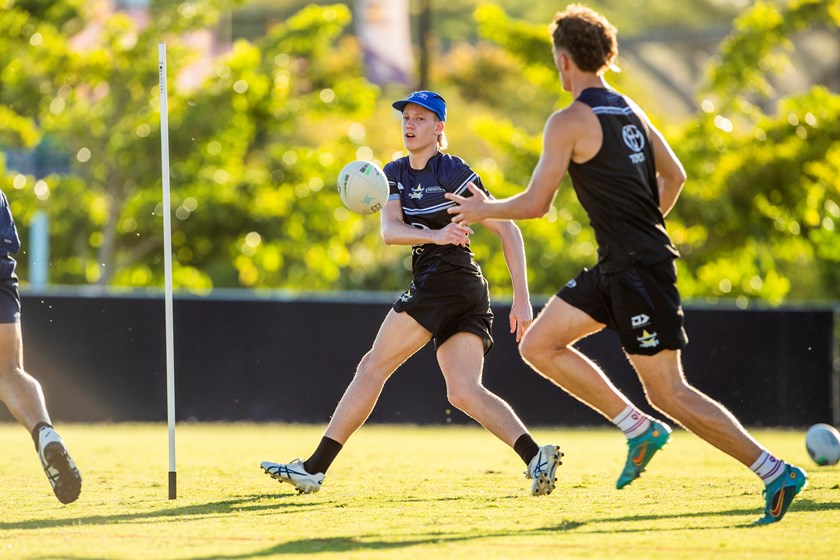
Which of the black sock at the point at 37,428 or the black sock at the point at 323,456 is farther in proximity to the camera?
the black sock at the point at 323,456

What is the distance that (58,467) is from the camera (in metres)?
7.20

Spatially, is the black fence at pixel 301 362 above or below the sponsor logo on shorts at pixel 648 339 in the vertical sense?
below

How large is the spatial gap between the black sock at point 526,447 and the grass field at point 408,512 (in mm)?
253

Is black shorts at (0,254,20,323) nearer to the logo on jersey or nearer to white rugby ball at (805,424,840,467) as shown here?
the logo on jersey

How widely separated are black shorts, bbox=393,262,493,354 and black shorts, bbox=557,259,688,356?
145cm

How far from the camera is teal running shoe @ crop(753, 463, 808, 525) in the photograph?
641cm

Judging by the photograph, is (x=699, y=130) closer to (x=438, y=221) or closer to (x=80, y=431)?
(x=80, y=431)

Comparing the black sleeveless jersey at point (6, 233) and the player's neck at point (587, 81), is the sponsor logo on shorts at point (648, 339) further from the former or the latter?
the black sleeveless jersey at point (6, 233)

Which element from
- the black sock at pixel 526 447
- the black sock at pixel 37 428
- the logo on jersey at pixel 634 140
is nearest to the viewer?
the logo on jersey at pixel 634 140

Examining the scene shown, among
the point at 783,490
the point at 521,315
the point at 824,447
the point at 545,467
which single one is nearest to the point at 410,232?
the point at 521,315

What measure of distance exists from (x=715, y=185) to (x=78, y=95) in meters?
10.2

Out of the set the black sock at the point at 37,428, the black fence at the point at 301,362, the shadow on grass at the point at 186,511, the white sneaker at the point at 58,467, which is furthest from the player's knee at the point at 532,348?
the black fence at the point at 301,362

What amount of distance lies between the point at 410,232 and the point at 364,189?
1.14 ft

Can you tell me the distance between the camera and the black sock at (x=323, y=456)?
25.6 feet
